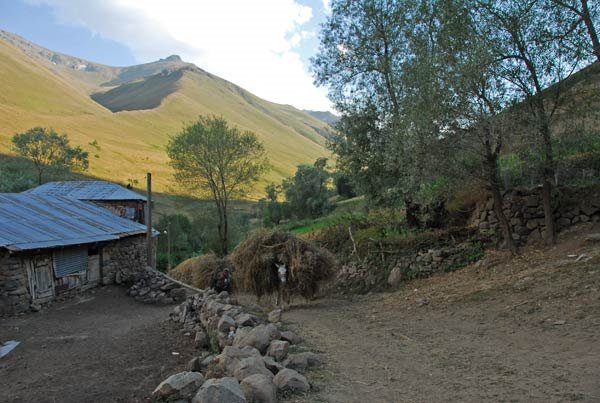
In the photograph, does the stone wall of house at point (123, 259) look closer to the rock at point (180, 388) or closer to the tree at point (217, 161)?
the tree at point (217, 161)

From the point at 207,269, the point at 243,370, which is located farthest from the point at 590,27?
the point at 207,269

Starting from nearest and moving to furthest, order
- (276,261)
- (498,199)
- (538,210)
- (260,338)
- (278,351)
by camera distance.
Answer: (278,351) → (260,338) → (498,199) → (538,210) → (276,261)

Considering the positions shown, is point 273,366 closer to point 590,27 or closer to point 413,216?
point 590,27

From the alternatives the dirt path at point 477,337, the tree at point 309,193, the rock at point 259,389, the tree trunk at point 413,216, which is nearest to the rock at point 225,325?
the dirt path at point 477,337

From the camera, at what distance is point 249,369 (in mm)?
5820

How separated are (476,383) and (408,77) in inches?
406

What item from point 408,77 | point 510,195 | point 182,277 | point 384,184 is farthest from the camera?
point 182,277

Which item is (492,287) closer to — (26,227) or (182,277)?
(26,227)

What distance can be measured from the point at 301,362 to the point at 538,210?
36.1ft

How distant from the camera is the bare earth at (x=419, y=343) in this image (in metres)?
5.82

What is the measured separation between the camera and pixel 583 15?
11.3 m

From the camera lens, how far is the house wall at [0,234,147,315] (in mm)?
14836

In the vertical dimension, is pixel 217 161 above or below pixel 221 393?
above

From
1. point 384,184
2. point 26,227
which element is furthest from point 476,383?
point 26,227
